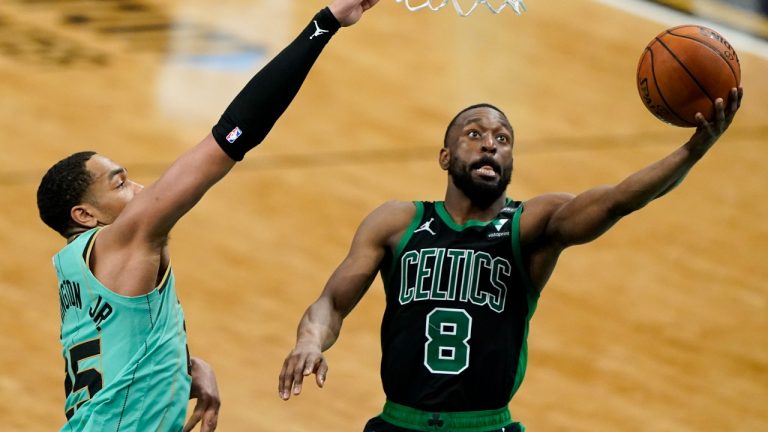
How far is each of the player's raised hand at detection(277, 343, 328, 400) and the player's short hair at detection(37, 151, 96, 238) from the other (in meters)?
1.07

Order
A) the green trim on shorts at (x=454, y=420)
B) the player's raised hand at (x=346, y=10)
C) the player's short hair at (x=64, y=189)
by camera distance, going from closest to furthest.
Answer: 1. the player's raised hand at (x=346, y=10)
2. the player's short hair at (x=64, y=189)
3. the green trim on shorts at (x=454, y=420)

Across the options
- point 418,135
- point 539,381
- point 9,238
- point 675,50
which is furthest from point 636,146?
point 675,50

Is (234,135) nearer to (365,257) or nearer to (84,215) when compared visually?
(84,215)

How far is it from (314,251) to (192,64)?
11.5 feet

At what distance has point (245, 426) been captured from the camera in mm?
8844

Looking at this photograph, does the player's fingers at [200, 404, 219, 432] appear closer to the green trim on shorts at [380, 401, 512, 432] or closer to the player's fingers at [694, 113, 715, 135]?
the green trim on shorts at [380, 401, 512, 432]

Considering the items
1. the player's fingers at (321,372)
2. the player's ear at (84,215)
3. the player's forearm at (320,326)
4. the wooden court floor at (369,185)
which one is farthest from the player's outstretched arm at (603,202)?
the wooden court floor at (369,185)

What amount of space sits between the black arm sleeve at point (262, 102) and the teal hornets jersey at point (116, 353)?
2.38ft

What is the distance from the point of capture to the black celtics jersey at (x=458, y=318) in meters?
6.43

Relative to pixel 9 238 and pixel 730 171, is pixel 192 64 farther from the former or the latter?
pixel 730 171

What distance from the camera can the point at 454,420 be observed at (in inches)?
252

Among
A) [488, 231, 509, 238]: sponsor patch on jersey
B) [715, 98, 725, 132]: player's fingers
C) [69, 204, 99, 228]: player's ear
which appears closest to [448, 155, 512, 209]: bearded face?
[488, 231, 509, 238]: sponsor patch on jersey

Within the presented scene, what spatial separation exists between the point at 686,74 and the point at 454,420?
1.76 m

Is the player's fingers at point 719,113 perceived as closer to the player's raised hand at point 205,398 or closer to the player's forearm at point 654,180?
the player's forearm at point 654,180
